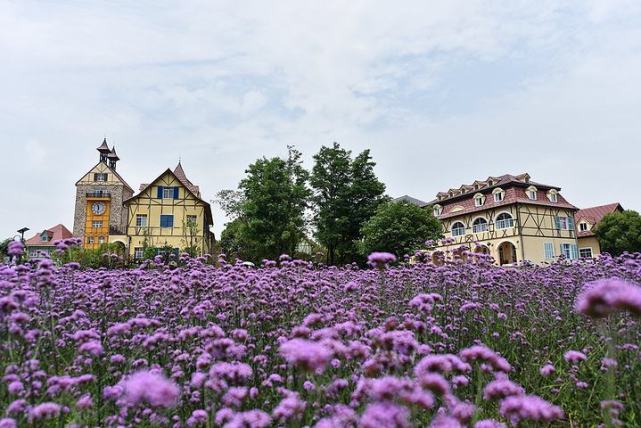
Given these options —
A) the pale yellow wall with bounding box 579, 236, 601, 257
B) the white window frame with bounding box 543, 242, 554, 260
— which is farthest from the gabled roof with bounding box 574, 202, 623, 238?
the white window frame with bounding box 543, 242, 554, 260

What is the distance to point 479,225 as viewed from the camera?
4094 centimetres

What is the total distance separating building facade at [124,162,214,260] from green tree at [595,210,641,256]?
3869cm

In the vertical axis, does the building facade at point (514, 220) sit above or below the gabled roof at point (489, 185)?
below

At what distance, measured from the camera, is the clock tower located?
4653 centimetres

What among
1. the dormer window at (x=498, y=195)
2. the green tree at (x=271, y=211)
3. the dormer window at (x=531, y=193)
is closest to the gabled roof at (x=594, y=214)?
the dormer window at (x=531, y=193)

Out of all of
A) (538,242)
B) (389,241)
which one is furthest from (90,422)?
(538,242)

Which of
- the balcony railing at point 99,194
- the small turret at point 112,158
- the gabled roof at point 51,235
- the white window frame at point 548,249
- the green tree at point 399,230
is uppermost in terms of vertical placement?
the small turret at point 112,158

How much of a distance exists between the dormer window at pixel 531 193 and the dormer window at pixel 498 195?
2.04 m

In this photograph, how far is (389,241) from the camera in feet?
95.0

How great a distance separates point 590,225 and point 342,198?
1161 inches

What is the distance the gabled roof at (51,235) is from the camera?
56509 millimetres

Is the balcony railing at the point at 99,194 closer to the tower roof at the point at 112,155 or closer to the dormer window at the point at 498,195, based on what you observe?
the tower roof at the point at 112,155

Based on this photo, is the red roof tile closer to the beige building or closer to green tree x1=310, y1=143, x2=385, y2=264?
the beige building

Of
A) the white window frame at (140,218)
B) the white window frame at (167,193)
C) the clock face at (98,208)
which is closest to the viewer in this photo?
the white window frame at (140,218)
